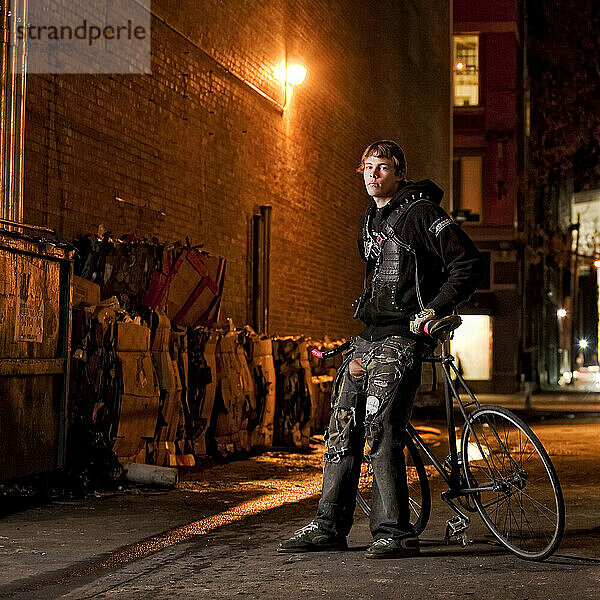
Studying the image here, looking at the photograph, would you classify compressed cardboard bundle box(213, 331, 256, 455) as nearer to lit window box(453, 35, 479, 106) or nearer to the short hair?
the short hair

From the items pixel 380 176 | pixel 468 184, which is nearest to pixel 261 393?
pixel 380 176

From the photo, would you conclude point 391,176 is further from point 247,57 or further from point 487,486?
point 247,57

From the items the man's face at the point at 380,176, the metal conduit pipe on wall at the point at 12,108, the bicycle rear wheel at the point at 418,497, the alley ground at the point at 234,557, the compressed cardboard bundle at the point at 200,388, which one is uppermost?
the metal conduit pipe on wall at the point at 12,108

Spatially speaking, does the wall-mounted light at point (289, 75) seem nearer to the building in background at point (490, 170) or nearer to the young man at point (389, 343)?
the young man at point (389, 343)

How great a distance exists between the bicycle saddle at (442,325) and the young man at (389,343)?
4 centimetres

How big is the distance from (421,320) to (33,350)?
3105 mm

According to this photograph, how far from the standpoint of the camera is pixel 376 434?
6.12 m

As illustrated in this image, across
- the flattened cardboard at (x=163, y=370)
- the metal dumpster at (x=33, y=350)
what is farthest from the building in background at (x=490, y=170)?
the metal dumpster at (x=33, y=350)

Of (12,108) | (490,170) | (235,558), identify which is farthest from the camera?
(490,170)

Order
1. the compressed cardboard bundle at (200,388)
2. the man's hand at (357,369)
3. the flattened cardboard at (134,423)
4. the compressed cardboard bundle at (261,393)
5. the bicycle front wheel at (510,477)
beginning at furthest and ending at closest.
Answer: the compressed cardboard bundle at (261,393)
the compressed cardboard bundle at (200,388)
the flattened cardboard at (134,423)
the man's hand at (357,369)
the bicycle front wheel at (510,477)

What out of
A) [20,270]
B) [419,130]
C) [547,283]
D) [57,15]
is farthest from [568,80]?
[20,270]

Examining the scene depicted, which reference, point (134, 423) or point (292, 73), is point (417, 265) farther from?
point (292, 73)

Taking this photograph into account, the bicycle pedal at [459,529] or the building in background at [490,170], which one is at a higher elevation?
the building in background at [490,170]

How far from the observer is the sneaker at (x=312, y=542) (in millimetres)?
6164
